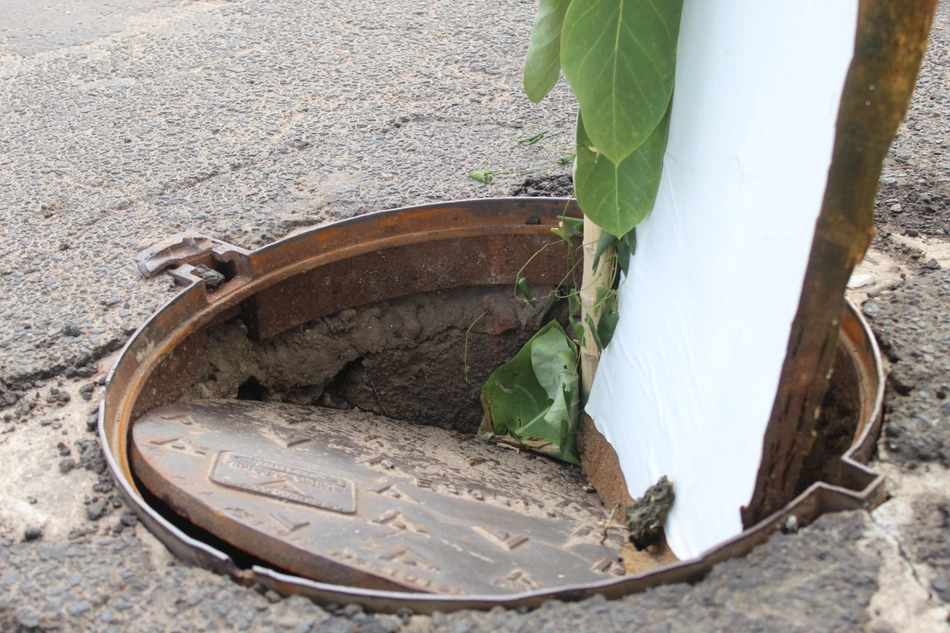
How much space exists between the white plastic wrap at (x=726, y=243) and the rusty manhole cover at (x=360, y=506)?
0.23 metres

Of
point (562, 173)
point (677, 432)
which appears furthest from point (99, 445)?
point (562, 173)

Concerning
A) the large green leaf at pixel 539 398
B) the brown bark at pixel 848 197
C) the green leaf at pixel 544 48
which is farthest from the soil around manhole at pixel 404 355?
the brown bark at pixel 848 197

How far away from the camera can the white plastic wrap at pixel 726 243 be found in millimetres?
1089

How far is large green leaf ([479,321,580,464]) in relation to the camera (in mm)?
2211

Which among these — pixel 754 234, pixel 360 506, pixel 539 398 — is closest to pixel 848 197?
pixel 754 234

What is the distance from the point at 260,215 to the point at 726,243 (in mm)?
1426

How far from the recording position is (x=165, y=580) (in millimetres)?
1271

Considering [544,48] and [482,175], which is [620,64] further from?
[482,175]

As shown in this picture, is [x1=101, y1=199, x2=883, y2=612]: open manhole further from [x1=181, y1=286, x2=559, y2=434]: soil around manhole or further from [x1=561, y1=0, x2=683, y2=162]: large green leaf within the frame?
[x1=561, y1=0, x2=683, y2=162]: large green leaf

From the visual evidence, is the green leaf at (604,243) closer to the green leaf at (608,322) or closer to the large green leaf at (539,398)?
the green leaf at (608,322)

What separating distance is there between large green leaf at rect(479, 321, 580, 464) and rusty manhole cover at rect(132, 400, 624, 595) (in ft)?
0.72

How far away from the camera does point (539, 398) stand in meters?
2.38

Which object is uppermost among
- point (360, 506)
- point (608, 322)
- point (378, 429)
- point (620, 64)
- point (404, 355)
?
point (620, 64)

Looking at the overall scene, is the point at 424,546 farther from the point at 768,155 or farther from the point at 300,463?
the point at 768,155
